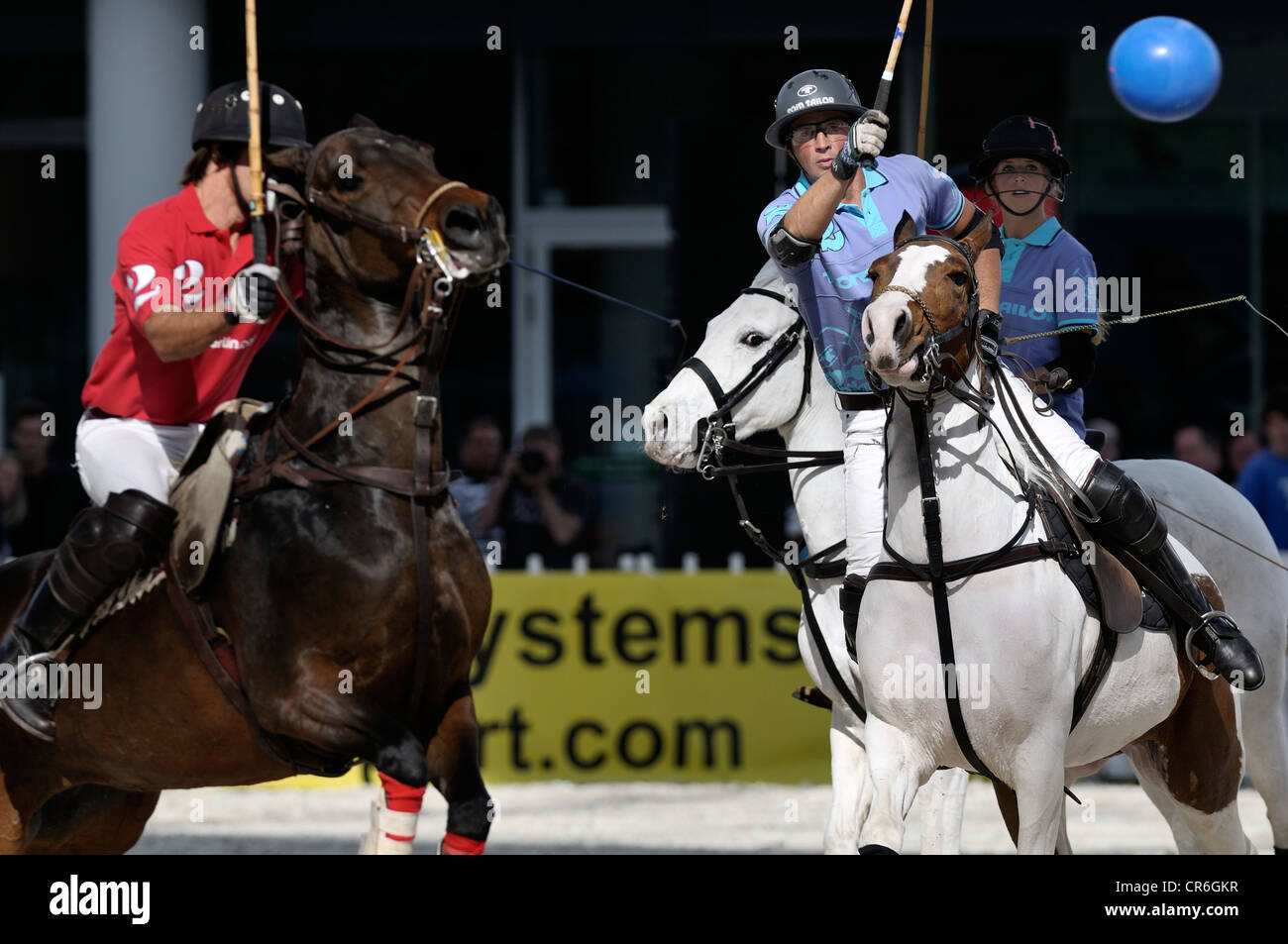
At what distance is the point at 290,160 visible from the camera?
5.07 meters

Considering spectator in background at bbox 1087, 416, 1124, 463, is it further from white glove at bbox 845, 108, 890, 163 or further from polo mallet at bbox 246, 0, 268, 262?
polo mallet at bbox 246, 0, 268, 262

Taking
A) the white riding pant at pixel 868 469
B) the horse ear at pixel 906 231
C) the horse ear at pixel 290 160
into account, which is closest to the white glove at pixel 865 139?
the horse ear at pixel 906 231

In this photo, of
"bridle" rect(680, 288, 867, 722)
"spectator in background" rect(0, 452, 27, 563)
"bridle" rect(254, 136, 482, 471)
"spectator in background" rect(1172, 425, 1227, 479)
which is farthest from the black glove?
"spectator in background" rect(0, 452, 27, 563)

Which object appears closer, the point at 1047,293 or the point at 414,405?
the point at 414,405

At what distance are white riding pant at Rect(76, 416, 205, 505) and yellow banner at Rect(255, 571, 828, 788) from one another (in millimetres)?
4609

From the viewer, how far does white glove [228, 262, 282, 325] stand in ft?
15.9

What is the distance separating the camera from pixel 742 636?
993 centimetres

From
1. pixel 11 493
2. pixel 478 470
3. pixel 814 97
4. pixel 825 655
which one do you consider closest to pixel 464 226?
pixel 814 97

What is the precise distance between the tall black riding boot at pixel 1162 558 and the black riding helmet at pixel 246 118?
8.29ft

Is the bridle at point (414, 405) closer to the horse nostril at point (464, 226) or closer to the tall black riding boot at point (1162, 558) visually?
the horse nostril at point (464, 226)

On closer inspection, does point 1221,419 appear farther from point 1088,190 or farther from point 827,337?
point 827,337

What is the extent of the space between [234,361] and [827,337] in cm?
186

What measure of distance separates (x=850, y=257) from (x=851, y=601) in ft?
3.54

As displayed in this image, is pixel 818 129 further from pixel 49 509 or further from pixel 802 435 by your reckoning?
pixel 49 509
